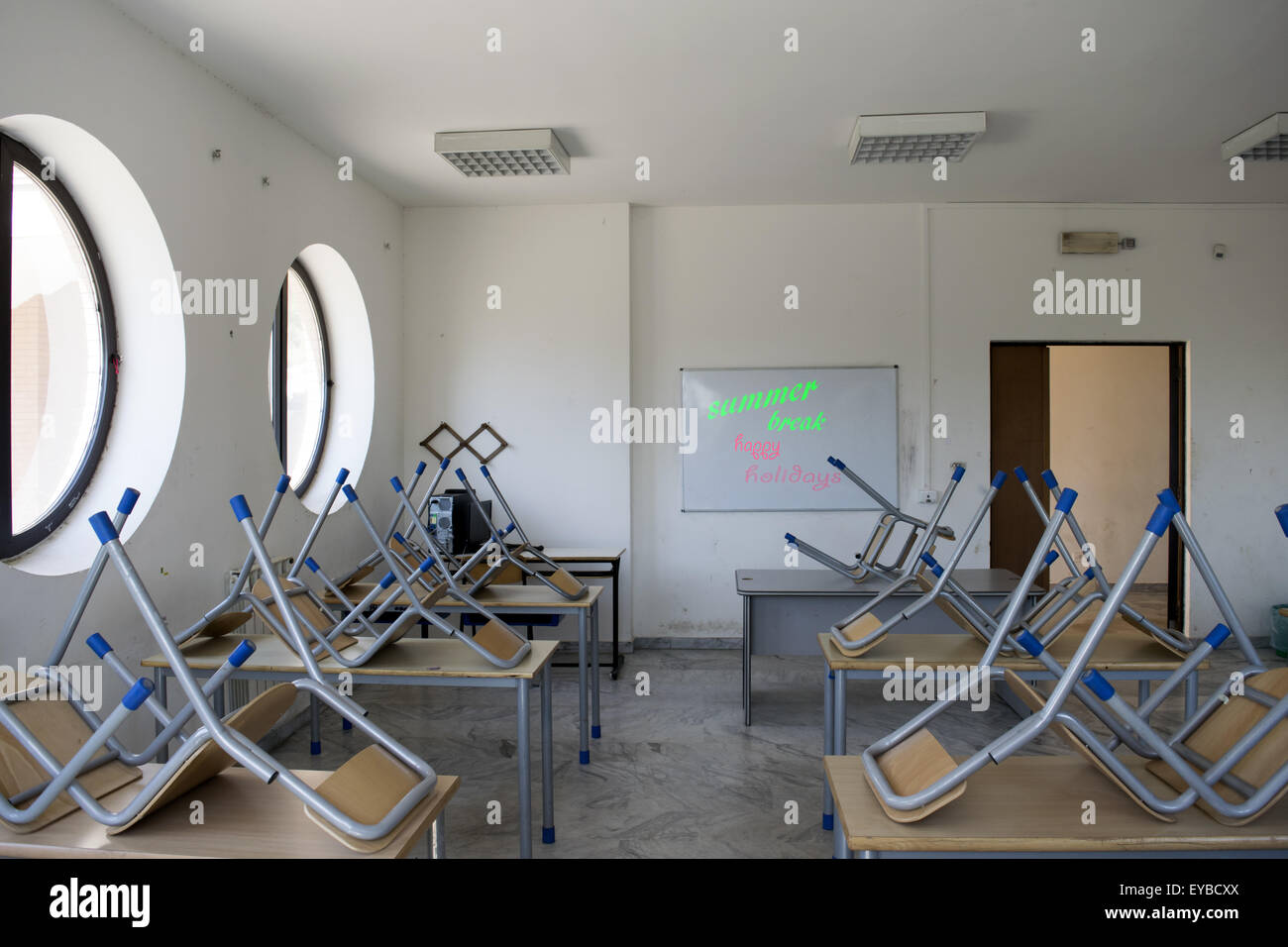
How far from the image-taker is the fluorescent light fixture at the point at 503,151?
4105 mm

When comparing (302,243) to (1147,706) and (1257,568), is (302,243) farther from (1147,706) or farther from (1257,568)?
(1257,568)

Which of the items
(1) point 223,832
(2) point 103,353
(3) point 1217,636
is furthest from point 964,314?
(1) point 223,832

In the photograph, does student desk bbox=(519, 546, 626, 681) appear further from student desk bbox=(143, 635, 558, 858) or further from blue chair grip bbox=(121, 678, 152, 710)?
blue chair grip bbox=(121, 678, 152, 710)

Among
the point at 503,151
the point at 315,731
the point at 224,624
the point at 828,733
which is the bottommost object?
the point at 315,731

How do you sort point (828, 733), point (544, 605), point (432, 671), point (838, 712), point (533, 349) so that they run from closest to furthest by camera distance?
point (432, 671)
point (838, 712)
point (828, 733)
point (544, 605)
point (533, 349)

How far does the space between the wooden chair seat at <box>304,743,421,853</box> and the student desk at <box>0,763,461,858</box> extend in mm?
30

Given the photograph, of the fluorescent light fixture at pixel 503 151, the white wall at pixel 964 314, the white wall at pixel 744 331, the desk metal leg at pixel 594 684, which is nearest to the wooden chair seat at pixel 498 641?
the desk metal leg at pixel 594 684

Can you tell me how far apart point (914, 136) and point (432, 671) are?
11.1ft

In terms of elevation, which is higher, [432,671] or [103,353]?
[103,353]

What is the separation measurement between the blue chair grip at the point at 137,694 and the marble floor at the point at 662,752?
164 cm

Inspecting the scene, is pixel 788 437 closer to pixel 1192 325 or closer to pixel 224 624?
pixel 1192 325

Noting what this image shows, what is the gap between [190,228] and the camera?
3.21m

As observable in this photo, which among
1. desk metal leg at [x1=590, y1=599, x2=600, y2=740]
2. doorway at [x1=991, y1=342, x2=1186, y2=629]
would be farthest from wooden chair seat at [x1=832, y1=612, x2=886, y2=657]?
doorway at [x1=991, y1=342, x2=1186, y2=629]

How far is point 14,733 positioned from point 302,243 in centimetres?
316
